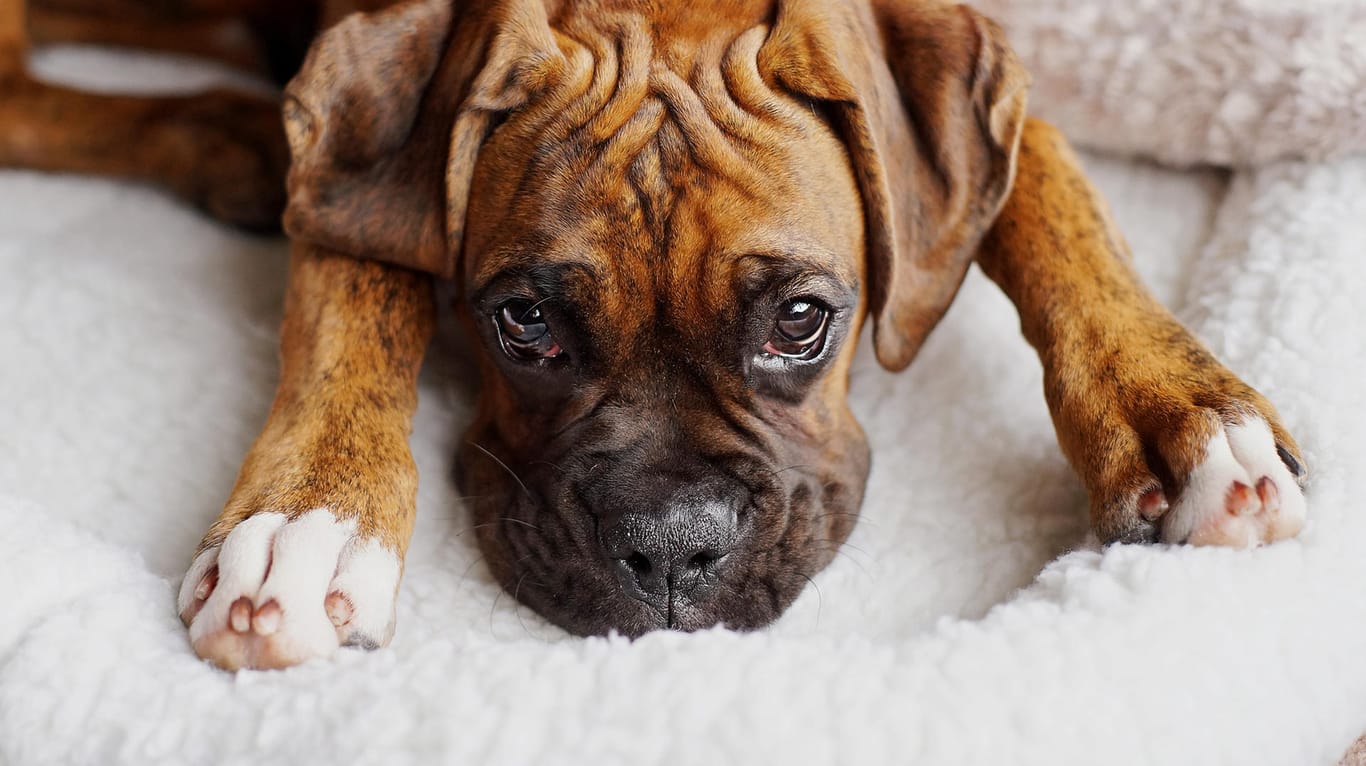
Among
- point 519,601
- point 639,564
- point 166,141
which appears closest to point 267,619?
point 519,601

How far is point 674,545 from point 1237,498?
1.00 meters

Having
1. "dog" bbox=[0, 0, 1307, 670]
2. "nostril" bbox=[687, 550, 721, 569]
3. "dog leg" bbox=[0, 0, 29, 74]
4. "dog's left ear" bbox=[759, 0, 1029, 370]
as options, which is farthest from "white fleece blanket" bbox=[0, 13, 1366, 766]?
"dog leg" bbox=[0, 0, 29, 74]

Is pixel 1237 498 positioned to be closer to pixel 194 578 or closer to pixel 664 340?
pixel 664 340

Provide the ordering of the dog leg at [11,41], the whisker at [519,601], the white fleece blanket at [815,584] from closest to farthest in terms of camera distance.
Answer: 1. the white fleece blanket at [815,584]
2. the whisker at [519,601]
3. the dog leg at [11,41]

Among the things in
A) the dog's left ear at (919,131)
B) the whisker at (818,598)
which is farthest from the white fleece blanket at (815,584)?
the dog's left ear at (919,131)

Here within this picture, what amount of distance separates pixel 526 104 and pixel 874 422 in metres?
1.11

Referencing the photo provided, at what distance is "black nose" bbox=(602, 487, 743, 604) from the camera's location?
7.48 feet

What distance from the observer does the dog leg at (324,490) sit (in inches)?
84.2

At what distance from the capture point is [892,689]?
2.00 m

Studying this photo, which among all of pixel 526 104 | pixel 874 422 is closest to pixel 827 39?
pixel 526 104

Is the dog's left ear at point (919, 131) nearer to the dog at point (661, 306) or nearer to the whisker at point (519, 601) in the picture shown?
the dog at point (661, 306)

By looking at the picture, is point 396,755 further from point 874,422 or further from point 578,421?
point 874,422

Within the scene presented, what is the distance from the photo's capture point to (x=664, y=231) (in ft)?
7.84

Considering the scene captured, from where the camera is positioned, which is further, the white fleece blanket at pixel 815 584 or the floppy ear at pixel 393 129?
the floppy ear at pixel 393 129
